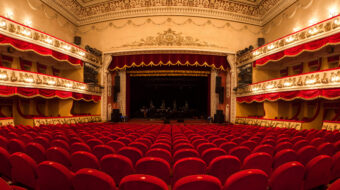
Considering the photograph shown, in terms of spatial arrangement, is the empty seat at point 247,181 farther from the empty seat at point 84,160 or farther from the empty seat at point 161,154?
the empty seat at point 84,160

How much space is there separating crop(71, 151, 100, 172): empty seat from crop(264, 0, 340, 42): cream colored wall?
44.9 feet

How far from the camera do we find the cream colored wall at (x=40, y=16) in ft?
35.3

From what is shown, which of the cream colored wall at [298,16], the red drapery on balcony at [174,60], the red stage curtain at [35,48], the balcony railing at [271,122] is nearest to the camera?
the red stage curtain at [35,48]

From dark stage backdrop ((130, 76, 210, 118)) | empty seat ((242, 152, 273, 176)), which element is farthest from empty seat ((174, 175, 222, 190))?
dark stage backdrop ((130, 76, 210, 118))

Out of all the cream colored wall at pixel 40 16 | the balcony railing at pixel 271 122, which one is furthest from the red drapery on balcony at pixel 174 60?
the cream colored wall at pixel 40 16

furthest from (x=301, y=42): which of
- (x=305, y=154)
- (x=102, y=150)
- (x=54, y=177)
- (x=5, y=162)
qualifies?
(x=5, y=162)

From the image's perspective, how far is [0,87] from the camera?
7.90 meters

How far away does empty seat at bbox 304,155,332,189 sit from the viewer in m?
1.89

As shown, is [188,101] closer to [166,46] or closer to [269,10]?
[166,46]

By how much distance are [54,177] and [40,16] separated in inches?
600

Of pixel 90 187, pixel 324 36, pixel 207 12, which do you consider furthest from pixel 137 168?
pixel 207 12

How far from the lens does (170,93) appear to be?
23.3 m

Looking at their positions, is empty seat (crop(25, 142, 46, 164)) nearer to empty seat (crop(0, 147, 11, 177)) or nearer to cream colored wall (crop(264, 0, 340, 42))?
empty seat (crop(0, 147, 11, 177))

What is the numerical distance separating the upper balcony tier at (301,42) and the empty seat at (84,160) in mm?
11023
